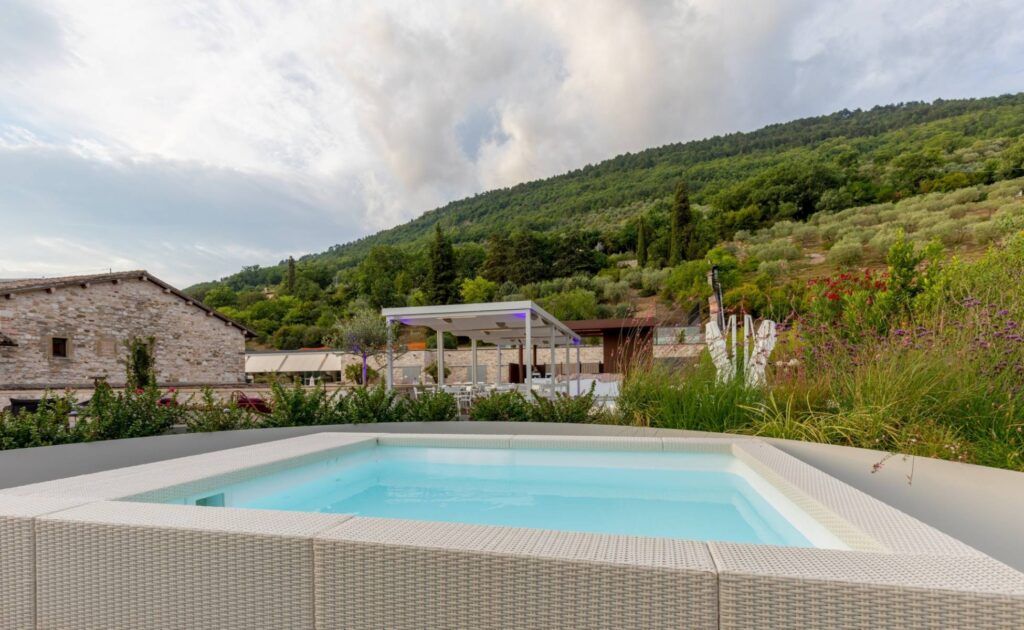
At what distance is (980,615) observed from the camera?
4.05 feet

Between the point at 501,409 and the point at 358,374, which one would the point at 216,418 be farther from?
the point at 358,374

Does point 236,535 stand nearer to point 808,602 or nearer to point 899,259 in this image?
point 808,602

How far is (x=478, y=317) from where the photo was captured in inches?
358

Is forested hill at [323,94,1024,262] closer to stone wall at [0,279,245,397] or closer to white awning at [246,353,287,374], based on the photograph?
white awning at [246,353,287,374]

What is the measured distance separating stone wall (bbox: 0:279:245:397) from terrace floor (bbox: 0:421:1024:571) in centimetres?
1112

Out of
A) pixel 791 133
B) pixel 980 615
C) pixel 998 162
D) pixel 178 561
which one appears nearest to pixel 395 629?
pixel 178 561

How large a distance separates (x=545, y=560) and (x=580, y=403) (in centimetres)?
410

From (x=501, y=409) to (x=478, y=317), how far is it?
3.42m

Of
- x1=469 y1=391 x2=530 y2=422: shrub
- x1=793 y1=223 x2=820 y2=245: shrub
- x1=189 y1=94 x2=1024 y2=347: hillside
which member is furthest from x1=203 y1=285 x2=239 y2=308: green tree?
x1=469 y1=391 x2=530 y2=422: shrub

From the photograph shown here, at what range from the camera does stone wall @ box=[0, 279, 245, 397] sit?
15148 millimetres

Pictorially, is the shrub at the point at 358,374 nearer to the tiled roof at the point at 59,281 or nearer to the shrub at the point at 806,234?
the tiled roof at the point at 59,281

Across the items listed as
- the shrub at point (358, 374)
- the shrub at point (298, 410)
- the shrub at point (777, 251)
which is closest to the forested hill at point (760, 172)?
the shrub at point (777, 251)

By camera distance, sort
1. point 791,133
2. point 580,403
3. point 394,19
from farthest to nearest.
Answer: point 791,133 → point 394,19 → point 580,403

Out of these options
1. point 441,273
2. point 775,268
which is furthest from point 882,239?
point 441,273
